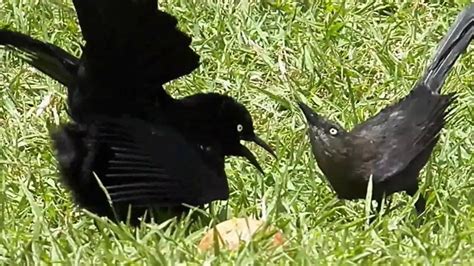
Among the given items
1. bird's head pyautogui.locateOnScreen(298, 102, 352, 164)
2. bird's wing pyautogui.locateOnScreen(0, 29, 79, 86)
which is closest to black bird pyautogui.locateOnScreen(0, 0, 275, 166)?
bird's wing pyautogui.locateOnScreen(0, 29, 79, 86)

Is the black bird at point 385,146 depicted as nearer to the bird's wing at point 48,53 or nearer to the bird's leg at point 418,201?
the bird's leg at point 418,201

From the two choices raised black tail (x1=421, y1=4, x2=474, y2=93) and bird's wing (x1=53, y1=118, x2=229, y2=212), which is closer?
bird's wing (x1=53, y1=118, x2=229, y2=212)

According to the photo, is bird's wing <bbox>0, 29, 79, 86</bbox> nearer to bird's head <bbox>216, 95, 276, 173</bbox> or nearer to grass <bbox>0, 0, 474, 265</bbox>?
grass <bbox>0, 0, 474, 265</bbox>

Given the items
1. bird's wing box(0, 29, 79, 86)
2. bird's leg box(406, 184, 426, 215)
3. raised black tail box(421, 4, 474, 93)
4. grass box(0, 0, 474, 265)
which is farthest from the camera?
raised black tail box(421, 4, 474, 93)

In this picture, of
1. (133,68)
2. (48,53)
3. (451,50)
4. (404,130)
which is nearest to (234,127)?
(133,68)

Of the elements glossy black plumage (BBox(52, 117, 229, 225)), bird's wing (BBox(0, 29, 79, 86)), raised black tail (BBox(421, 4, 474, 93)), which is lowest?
glossy black plumage (BBox(52, 117, 229, 225))

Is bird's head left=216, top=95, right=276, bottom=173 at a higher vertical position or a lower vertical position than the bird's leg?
higher

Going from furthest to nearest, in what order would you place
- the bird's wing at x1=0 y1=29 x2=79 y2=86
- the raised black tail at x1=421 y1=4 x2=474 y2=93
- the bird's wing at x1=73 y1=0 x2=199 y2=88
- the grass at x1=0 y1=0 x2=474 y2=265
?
the raised black tail at x1=421 y1=4 x2=474 y2=93
the bird's wing at x1=0 y1=29 x2=79 y2=86
the bird's wing at x1=73 y1=0 x2=199 y2=88
the grass at x1=0 y1=0 x2=474 y2=265
